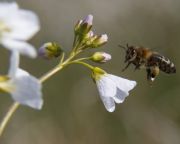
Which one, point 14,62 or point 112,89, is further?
point 112,89

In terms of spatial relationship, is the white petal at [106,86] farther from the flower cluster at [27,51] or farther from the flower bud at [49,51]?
the flower bud at [49,51]

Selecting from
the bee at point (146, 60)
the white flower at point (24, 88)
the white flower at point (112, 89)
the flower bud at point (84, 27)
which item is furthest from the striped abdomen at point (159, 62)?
the white flower at point (24, 88)

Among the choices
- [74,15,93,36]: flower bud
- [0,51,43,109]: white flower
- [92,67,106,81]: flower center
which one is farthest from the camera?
[92,67,106,81]: flower center

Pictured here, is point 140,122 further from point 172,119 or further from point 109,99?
point 109,99

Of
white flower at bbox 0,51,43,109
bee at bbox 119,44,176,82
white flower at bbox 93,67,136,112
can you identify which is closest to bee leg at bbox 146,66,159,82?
bee at bbox 119,44,176,82

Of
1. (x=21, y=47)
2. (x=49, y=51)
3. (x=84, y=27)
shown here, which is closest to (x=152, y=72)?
(x=84, y=27)

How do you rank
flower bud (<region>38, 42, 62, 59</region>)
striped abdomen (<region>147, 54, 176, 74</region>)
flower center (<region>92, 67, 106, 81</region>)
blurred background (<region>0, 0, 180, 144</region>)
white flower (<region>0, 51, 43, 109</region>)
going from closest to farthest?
1. white flower (<region>0, 51, 43, 109</region>)
2. flower bud (<region>38, 42, 62, 59</region>)
3. flower center (<region>92, 67, 106, 81</region>)
4. striped abdomen (<region>147, 54, 176, 74</region>)
5. blurred background (<region>0, 0, 180, 144</region>)

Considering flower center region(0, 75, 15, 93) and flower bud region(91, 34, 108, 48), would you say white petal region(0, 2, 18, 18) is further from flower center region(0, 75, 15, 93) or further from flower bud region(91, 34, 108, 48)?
flower bud region(91, 34, 108, 48)

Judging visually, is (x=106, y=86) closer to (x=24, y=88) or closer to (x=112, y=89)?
(x=112, y=89)
